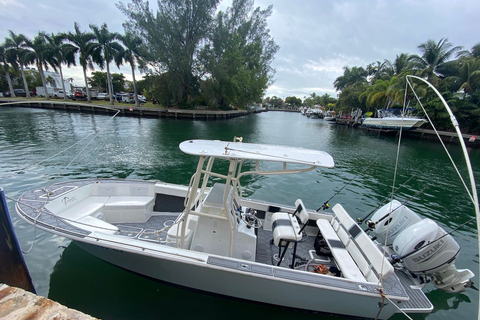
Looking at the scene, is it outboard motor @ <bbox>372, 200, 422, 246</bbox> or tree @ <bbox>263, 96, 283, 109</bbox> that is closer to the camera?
outboard motor @ <bbox>372, 200, 422, 246</bbox>

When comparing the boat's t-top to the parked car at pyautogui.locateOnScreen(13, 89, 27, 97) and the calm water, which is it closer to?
the calm water

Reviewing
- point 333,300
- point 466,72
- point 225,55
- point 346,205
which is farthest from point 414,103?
point 333,300

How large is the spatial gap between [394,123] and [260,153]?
1293 inches

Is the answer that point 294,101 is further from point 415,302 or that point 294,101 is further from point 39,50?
point 415,302

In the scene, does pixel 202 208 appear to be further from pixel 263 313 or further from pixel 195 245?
pixel 263 313

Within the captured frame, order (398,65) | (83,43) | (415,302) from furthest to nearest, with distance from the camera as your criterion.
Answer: (398,65)
(83,43)
(415,302)

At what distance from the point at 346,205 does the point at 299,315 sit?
5.68m

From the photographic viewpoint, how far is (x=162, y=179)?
9570mm

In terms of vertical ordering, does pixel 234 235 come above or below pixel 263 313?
above

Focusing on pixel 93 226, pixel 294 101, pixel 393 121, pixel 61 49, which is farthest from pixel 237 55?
pixel 294 101

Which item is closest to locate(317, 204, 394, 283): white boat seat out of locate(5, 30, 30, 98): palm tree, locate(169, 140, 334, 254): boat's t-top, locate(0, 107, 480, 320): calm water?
locate(0, 107, 480, 320): calm water

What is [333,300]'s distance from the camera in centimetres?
326

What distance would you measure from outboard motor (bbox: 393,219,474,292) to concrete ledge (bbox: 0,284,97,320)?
4.66m

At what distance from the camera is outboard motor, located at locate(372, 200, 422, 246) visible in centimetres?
428
